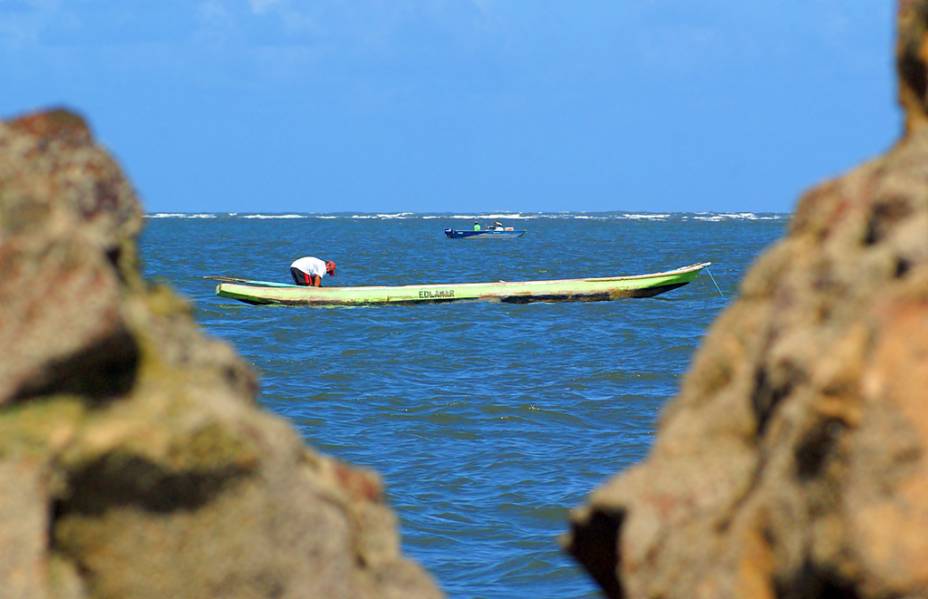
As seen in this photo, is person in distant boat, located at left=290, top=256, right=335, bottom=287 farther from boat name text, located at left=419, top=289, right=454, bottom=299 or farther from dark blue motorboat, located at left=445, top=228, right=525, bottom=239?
dark blue motorboat, located at left=445, top=228, right=525, bottom=239

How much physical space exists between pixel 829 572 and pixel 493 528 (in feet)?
29.3

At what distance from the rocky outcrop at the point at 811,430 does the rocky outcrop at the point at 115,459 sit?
40.0 inches

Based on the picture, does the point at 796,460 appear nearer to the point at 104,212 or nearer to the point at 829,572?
the point at 829,572

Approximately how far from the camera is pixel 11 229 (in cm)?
348

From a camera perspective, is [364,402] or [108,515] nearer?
[108,515]

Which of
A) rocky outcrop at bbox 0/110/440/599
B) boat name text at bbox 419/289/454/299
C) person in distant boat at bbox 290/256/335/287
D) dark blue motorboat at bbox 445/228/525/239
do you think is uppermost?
rocky outcrop at bbox 0/110/440/599

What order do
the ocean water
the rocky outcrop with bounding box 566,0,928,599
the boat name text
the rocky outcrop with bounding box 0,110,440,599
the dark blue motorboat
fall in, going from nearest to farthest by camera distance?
the rocky outcrop with bounding box 566,0,928,599 < the rocky outcrop with bounding box 0,110,440,599 < the ocean water < the boat name text < the dark blue motorboat

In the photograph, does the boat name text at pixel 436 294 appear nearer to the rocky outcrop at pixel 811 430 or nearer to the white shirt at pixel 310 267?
the white shirt at pixel 310 267

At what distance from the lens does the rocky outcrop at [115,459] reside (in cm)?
333

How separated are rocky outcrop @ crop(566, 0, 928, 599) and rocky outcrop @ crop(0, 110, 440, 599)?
102cm

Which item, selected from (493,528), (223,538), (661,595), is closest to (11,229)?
(223,538)

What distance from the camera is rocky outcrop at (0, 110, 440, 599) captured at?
10.9 feet

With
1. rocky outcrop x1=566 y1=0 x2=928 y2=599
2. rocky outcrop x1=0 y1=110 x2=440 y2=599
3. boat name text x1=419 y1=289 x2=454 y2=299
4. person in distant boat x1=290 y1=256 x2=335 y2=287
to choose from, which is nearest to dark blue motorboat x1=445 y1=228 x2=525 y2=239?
boat name text x1=419 y1=289 x2=454 y2=299

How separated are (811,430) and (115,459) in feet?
6.17
